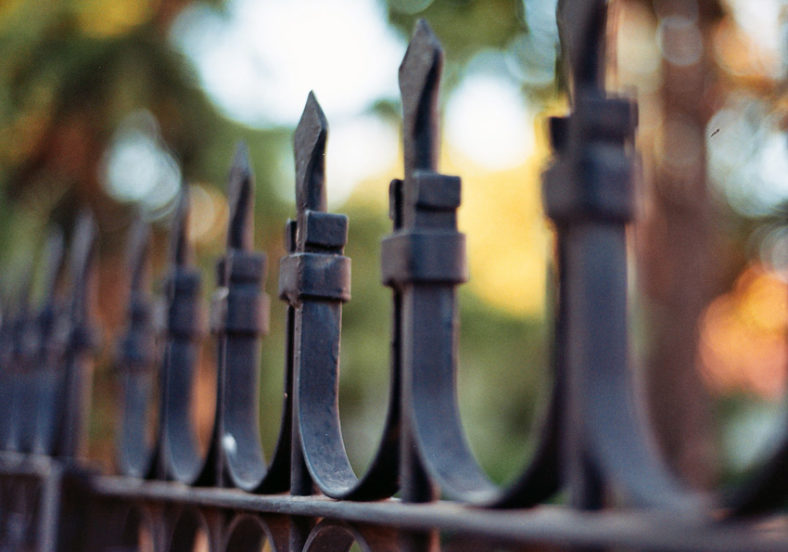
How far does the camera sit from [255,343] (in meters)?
1.53

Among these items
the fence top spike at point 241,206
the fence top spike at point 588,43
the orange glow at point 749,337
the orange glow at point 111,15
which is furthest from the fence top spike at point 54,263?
the orange glow at point 749,337

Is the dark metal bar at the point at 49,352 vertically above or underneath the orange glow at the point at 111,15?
underneath

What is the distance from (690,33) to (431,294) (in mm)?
8281

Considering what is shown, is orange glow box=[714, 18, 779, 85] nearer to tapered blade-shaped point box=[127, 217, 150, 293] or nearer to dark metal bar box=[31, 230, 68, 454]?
dark metal bar box=[31, 230, 68, 454]

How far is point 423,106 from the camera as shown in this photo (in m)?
1.05

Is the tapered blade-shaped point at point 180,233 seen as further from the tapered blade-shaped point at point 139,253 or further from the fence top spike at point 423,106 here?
the fence top spike at point 423,106

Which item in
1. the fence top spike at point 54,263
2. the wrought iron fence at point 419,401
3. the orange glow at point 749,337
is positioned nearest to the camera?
the wrought iron fence at point 419,401

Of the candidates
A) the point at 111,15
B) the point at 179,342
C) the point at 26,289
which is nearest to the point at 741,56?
the point at 111,15

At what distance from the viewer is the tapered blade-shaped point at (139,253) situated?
2070mm

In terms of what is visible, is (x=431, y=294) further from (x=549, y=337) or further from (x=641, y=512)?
(x=641, y=512)

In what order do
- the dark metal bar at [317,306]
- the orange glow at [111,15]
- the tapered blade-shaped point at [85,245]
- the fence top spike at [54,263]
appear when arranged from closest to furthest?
the dark metal bar at [317,306] → the tapered blade-shaped point at [85,245] → the fence top spike at [54,263] → the orange glow at [111,15]

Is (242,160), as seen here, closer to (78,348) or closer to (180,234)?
(180,234)

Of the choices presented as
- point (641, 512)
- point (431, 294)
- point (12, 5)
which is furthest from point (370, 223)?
point (641, 512)

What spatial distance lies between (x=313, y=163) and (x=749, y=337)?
41.1 ft
